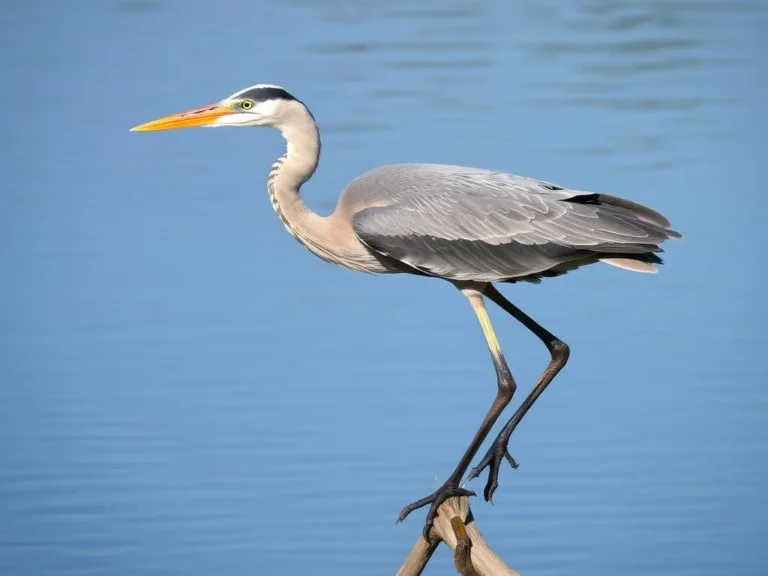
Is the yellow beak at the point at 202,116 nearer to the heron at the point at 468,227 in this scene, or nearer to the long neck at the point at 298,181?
the heron at the point at 468,227

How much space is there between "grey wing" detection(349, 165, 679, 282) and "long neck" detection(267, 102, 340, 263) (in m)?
0.26

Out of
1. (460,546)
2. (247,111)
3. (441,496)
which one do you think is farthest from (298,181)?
(460,546)

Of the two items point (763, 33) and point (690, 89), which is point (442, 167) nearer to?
point (690, 89)

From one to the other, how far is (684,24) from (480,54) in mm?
4136

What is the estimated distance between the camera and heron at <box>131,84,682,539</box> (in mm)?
7547

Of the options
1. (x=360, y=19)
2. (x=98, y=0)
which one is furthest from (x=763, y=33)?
(x=98, y=0)

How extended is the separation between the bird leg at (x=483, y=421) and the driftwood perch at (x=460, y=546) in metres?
0.25

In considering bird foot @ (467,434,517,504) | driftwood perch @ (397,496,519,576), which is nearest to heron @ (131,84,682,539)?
bird foot @ (467,434,517,504)

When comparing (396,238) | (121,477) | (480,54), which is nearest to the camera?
(396,238)

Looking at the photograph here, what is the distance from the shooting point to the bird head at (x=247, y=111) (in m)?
8.05

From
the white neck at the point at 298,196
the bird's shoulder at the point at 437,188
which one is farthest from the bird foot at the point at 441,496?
the bird's shoulder at the point at 437,188

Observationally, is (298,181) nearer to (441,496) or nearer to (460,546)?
(441,496)

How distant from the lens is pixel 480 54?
20.9 meters

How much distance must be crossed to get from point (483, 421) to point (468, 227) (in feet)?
3.13
